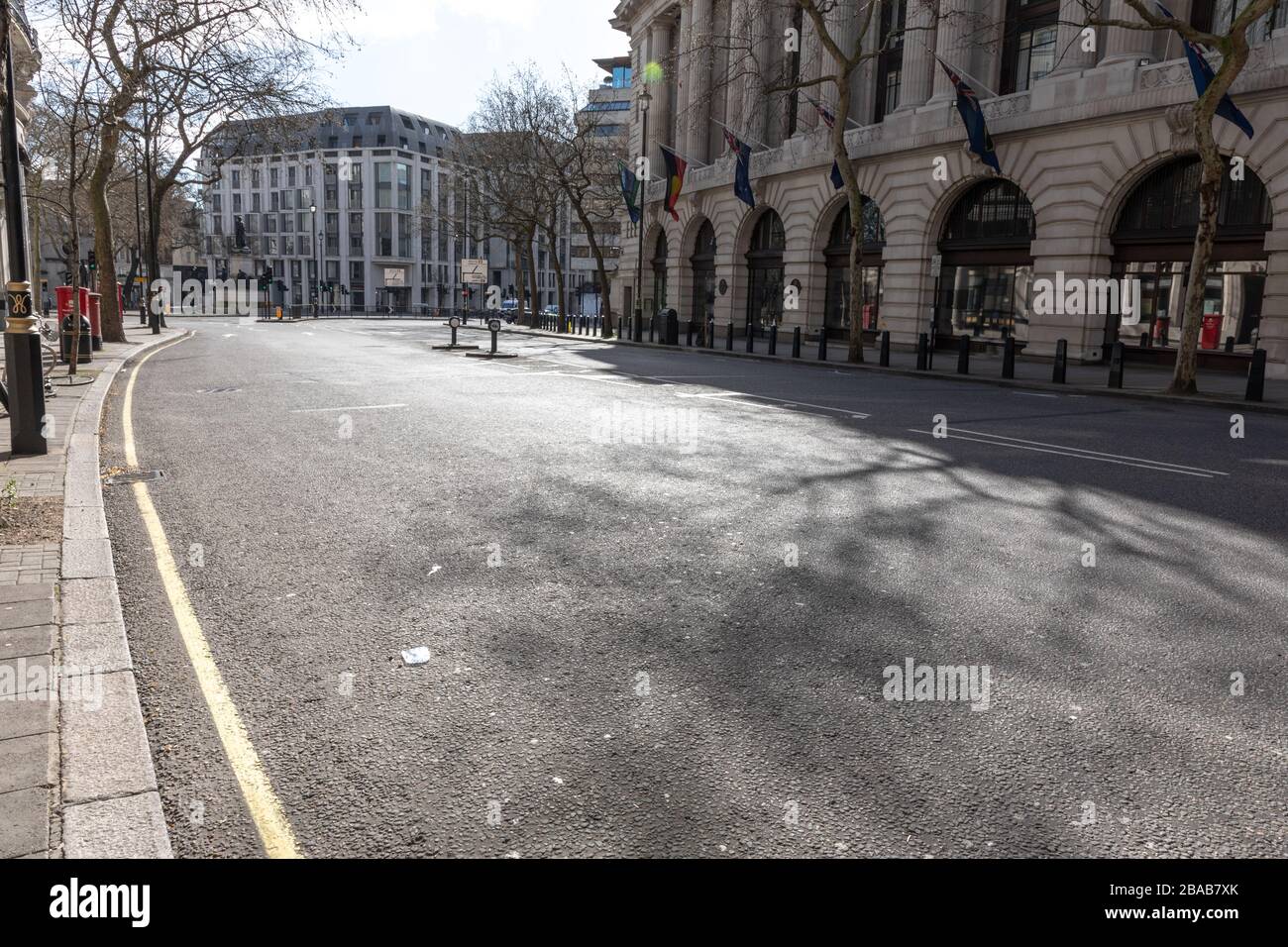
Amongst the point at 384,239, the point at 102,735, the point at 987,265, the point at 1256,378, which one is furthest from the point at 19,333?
the point at 384,239

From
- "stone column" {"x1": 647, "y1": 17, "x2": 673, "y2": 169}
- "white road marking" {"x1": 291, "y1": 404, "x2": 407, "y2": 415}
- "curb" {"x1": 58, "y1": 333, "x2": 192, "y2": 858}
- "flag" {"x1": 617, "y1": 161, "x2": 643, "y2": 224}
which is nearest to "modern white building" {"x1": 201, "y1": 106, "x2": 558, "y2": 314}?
"stone column" {"x1": 647, "y1": 17, "x2": 673, "y2": 169}

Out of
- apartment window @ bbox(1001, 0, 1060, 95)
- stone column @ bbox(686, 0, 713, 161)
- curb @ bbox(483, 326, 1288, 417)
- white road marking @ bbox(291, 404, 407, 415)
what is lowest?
white road marking @ bbox(291, 404, 407, 415)

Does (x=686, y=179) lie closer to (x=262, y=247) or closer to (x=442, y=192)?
(x=442, y=192)

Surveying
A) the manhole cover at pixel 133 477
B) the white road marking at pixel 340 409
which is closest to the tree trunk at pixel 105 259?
the white road marking at pixel 340 409

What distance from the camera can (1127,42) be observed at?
26.4 metres

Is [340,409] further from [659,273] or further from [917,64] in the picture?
[659,273]

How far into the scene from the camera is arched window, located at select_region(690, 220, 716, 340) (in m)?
48.4

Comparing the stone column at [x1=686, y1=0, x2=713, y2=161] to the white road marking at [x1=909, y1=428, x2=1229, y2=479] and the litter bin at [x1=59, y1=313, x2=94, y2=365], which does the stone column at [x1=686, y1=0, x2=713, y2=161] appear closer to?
the litter bin at [x1=59, y1=313, x2=94, y2=365]

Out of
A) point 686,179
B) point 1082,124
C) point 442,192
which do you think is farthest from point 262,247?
point 1082,124

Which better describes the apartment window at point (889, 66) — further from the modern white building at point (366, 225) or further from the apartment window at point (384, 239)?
the apartment window at point (384, 239)

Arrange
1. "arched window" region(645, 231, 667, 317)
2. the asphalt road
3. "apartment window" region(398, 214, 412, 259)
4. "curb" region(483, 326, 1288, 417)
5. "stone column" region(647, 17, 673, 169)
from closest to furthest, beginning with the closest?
1. the asphalt road
2. "curb" region(483, 326, 1288, 417)
3. "stone column" region(647, 17, 673, 169)
4. "arched window" region(645, 231, 667, 317)
5. "apartment window" region(398, 214, 412, 259)

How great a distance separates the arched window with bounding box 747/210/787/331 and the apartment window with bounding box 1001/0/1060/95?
1199 cm

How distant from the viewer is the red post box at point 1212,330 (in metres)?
25.4

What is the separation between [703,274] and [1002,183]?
66.6ft
